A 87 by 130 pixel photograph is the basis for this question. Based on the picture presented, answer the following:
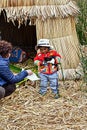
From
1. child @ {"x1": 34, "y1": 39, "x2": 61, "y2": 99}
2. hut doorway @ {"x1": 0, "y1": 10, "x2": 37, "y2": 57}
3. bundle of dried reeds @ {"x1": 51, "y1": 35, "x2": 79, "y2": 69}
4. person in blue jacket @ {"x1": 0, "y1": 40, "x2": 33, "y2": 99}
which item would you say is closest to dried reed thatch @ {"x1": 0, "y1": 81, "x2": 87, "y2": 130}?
child @ {"x1": 34, "y1": 39, "x2": 61, "y2": 99}

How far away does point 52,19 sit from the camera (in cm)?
627

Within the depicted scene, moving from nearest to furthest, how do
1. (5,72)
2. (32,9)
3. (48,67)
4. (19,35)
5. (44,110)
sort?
(5,72)
(44,110)
(48,67)
(32,9)
(19,35)

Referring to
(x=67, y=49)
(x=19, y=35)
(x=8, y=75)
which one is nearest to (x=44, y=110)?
(x=8, y=75)

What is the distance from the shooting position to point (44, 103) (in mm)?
5406

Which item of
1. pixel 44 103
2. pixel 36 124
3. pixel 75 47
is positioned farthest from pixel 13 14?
pixel 36 124

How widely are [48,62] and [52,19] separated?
96cm

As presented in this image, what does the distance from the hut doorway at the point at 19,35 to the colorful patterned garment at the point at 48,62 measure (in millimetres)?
2836

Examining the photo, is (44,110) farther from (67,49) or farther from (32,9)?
(32,9)

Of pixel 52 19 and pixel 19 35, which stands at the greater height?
pixel 52 19

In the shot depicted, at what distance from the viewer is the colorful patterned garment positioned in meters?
5.61

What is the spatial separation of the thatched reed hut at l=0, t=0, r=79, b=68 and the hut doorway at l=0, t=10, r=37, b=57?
6.83 feet

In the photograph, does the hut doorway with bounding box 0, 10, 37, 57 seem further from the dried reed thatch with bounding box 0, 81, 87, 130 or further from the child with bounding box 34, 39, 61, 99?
the child with bounding box 34, 39, 61, 99

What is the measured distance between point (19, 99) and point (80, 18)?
2.89 m

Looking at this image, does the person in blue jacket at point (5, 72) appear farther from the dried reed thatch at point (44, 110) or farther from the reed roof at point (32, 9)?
the reed roof at point (32, 9)
